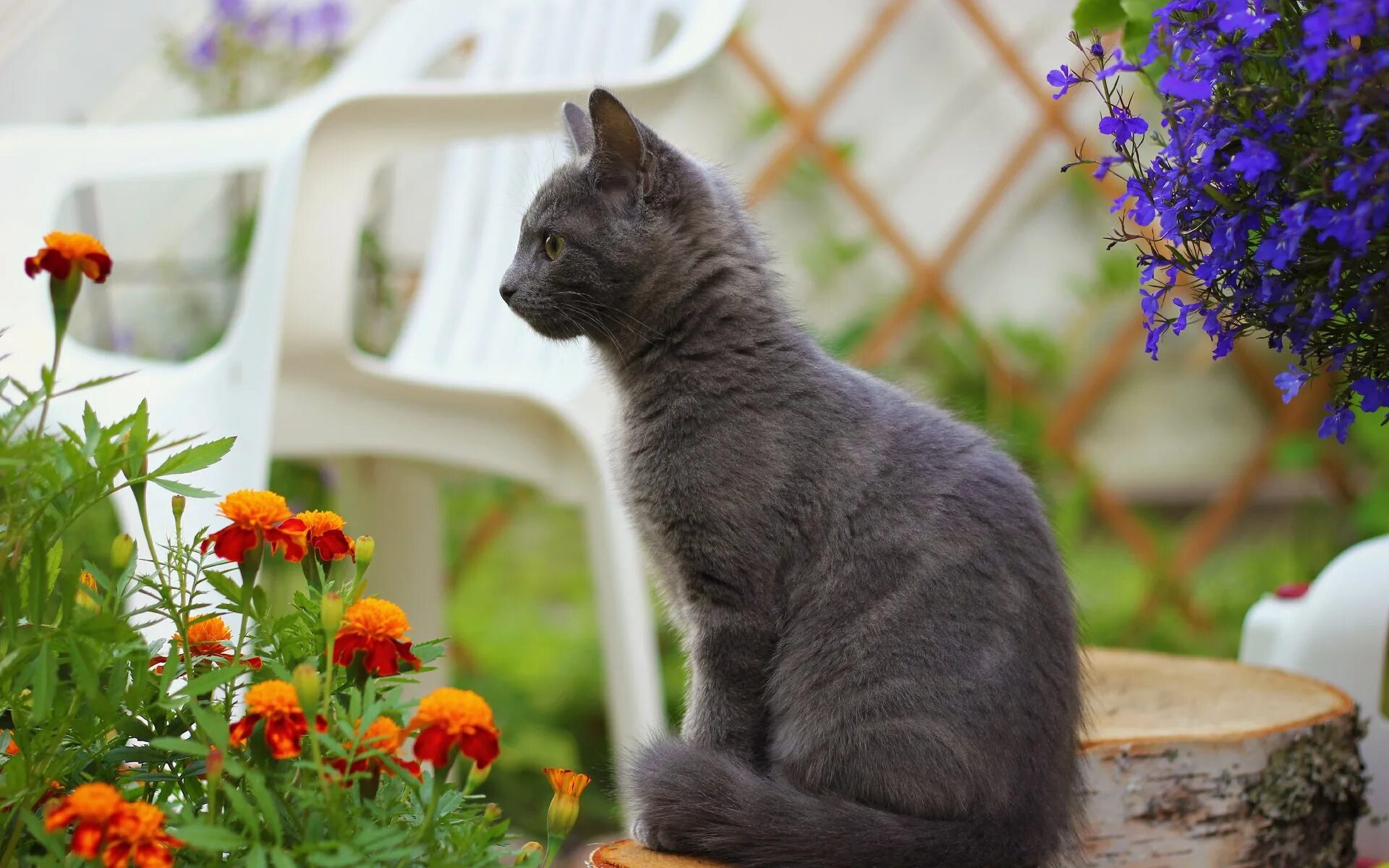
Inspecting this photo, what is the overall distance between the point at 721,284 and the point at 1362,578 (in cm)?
76

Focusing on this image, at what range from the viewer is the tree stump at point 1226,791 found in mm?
1138

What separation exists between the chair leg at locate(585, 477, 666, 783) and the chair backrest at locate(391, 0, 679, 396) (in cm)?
38

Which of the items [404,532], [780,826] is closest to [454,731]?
[780,826]

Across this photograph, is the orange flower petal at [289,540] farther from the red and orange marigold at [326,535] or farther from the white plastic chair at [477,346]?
the white plastic chair at [477,346]

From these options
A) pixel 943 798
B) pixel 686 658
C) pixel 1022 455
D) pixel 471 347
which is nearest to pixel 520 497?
pixel 471 347

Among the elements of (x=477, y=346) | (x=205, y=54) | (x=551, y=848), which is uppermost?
(x=205, y=54)

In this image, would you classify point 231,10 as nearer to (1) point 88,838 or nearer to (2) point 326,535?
(2) point 326,535

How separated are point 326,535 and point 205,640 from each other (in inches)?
3.8

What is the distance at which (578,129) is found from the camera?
1.09 metres

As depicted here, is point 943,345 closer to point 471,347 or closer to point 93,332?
point 471,347

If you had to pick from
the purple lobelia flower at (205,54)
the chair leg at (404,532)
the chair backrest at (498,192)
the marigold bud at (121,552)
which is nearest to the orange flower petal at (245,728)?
the marigold bud at (121,552)

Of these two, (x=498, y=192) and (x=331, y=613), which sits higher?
(x=498, y=192)

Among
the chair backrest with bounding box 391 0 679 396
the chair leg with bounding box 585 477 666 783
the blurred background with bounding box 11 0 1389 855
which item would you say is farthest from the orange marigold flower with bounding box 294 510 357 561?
the blurred background with bounding box 11 0 1389 855

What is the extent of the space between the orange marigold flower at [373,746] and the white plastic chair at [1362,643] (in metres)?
1.03
